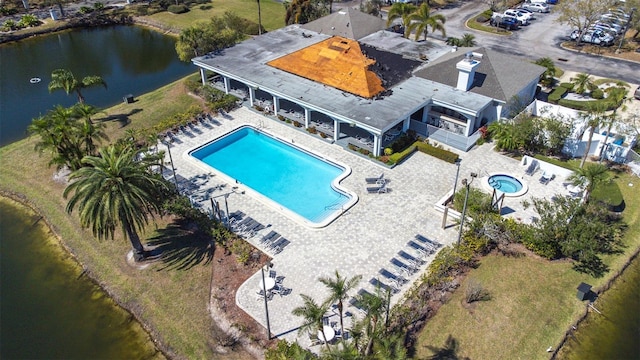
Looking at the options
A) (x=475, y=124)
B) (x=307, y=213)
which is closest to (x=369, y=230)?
(x=307, y=213)

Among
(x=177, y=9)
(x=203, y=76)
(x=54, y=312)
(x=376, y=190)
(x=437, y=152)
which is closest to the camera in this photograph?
(x=54, y=312)

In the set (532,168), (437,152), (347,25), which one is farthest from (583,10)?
(437,152)

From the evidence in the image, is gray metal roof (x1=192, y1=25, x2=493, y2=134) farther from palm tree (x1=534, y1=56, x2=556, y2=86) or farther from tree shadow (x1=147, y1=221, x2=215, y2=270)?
tree shadow (x1=147, y1=221, x2=215, y2=270)

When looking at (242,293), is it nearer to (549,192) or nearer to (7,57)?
(549,192)

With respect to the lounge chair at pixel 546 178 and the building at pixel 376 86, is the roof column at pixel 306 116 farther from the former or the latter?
the lounge chair at pixel 546 178

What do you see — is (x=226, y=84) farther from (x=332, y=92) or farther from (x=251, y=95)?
(x=332, y=92)
